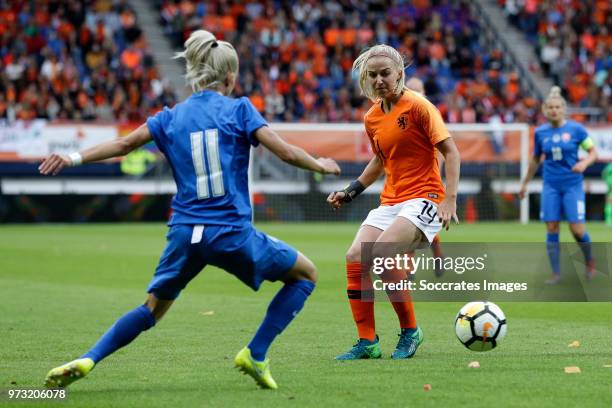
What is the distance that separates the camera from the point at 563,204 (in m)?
14.0

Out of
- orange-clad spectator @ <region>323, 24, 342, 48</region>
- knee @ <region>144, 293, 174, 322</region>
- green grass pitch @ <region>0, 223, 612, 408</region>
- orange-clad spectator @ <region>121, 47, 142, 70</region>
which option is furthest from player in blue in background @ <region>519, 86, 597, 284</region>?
orange-clad spectator @ <region>323, 24, 342, 48</region>

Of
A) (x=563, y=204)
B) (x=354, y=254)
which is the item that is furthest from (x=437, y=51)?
(x=354, y=254)

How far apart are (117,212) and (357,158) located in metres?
6.02

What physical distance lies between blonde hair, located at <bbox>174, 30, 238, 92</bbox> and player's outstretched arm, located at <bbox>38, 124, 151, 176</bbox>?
0.42m

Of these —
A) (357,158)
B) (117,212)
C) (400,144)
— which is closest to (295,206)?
(357,158)

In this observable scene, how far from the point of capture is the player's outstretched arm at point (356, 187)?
8023 mm

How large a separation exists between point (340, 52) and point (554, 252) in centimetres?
1967

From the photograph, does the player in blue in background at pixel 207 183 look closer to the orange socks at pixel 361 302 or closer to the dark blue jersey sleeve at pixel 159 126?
the dark blue jersey sleeve at pixel 159 126

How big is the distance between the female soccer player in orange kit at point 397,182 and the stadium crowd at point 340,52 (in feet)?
71.0

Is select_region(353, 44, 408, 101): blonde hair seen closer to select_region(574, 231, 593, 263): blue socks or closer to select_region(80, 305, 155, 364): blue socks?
select_region(80, 305, 155, 364): blue socks

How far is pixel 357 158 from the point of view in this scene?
27.3m

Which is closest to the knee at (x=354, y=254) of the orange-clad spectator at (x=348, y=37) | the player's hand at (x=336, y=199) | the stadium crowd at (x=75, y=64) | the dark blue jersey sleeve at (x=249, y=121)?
the player's hand at (x=336, y=199)

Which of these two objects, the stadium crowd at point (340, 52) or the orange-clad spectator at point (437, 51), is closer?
the stadium crowd at point (340, 52)

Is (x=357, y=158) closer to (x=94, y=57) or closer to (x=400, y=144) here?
(x=94, y=57)
